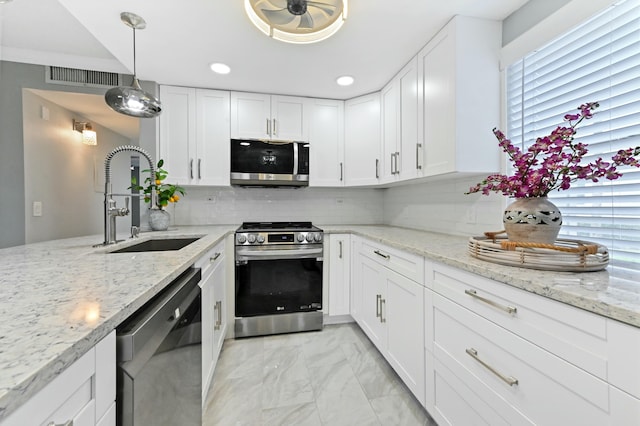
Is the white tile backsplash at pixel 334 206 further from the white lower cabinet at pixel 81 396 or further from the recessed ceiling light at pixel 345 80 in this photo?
the white lower cabinet at pixel 81 396

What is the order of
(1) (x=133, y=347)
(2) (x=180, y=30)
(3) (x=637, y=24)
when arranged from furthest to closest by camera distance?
(2) (x=180, y=30) < (3) (x=637, y=24) < (1) (x=133, y=347)

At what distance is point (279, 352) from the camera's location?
2119 mm

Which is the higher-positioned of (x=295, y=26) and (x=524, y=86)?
(x=295, y=26)

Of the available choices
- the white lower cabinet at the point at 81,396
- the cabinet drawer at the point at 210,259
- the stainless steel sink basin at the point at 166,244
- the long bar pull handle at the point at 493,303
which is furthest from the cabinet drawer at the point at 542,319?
the stainless steel sink basin at the point at 166,244

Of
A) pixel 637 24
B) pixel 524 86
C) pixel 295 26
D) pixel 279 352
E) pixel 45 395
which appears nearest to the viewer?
pixel 45 395

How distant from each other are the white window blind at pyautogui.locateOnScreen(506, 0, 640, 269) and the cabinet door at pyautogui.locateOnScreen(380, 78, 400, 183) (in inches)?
39.2

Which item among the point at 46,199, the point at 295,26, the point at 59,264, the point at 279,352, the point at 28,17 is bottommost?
the point at 279,352

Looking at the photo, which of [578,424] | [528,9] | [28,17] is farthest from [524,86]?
[28,17]

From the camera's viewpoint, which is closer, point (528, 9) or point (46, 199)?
point (528, 9)

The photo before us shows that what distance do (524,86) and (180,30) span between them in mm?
2115

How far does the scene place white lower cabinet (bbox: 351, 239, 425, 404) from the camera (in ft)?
4.90

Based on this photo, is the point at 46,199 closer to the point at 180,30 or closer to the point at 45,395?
the point at 180,30

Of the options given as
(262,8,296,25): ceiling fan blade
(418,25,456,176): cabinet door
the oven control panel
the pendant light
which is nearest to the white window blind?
(418,25,456,176): cabinet door

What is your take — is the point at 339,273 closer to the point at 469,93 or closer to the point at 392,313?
the point at 392,313
